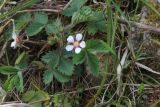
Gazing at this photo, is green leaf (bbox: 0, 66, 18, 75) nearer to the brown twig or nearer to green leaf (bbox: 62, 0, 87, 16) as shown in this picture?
green leaf (bbox: 62, 0, 87, 16)

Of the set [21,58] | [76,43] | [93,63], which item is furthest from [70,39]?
[21,58]

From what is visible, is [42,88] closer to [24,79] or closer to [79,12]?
[24,79]

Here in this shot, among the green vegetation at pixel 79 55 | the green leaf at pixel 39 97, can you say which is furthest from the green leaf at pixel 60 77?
the green leaf at pixel 39 97

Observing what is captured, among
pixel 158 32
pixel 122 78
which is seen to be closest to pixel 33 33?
pixel 122 78

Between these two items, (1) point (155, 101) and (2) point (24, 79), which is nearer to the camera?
(1) point (155, 101)

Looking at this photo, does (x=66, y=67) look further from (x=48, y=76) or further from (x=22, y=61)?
(x=22, y=61)

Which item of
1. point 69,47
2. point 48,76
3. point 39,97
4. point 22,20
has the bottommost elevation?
point 39,97
